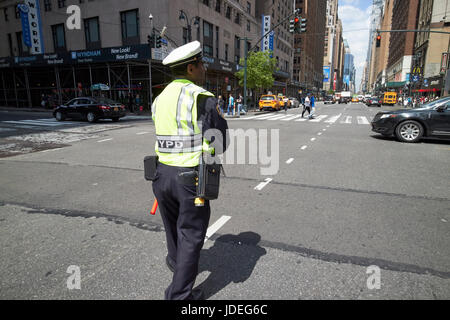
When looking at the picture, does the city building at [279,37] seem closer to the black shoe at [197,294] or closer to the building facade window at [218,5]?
the building facade window at [218,5]

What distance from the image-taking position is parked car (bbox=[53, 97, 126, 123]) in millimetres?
17328

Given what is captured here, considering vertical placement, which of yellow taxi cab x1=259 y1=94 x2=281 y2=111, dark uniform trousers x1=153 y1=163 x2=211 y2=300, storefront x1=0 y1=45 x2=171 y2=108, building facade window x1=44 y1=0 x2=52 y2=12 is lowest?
dark uniform trousers x1=153 y1=163 x2=211 y2=300

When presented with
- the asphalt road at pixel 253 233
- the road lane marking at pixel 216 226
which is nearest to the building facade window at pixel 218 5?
the asphalt road at pixel 253 233

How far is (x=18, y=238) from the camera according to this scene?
3.34m

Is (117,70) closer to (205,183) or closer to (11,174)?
(11,174)

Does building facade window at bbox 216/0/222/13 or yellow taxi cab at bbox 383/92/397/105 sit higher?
building facade window at bbox 216/0/222/13

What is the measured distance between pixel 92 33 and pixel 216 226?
34.9m

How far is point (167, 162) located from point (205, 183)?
1.14 ft

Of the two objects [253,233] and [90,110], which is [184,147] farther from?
[90,110]

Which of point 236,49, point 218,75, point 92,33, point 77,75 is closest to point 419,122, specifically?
point 218,75

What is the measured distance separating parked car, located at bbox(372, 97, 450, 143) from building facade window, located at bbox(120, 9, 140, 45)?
1019 inches

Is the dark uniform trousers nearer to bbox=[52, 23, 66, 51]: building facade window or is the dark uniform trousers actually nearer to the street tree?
the street tree

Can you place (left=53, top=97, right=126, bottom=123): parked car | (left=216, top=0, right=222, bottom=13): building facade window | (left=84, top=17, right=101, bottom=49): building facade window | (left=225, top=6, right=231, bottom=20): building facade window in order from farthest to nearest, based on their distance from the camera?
(left=225, top=6, right=231, bottom=20): building facade window
(left=216, top=0, right=222, bottom=13): building facade window
(left=84, top=17, right=101, bottom=49): building facade window
(left=53, top=97, right=126, bottom=123): parked car

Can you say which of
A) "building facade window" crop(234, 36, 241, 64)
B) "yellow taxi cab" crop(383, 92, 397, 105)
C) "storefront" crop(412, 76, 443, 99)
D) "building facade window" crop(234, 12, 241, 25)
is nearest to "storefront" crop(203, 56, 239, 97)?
"building facade window" crop(234, 36, 241, 64)
